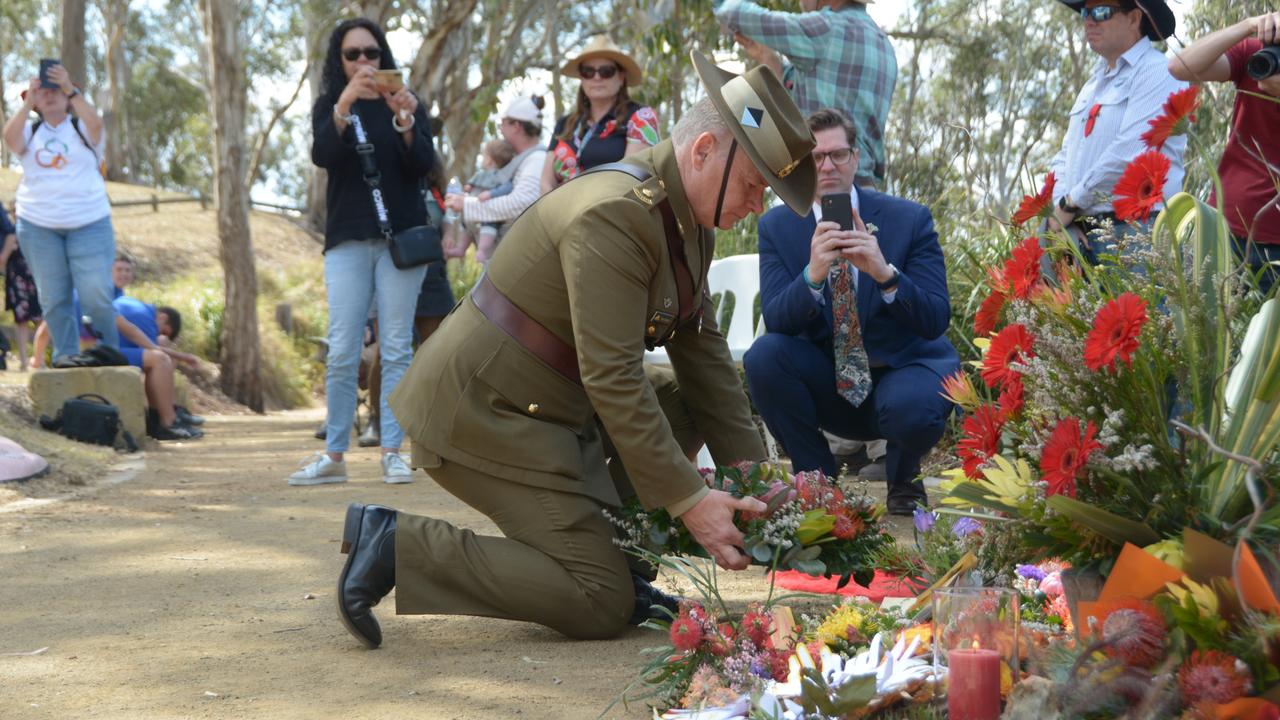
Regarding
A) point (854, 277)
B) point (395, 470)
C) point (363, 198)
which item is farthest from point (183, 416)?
point (854, 277)

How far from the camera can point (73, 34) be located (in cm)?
1866

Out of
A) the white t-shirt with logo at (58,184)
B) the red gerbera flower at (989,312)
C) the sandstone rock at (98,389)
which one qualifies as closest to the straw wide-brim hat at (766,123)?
the red gerbera flower at (989,312)

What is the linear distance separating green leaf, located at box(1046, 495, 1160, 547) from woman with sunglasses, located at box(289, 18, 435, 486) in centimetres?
422

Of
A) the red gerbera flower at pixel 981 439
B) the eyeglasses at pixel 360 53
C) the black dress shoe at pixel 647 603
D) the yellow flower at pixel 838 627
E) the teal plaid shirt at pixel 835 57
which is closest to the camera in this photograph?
the red gerbera flower at pixel 981 439

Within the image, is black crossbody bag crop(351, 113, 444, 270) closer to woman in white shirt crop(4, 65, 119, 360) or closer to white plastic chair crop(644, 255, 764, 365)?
white plastic chair crop(644, 255, 764, 365)

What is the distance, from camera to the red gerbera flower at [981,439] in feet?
8.13

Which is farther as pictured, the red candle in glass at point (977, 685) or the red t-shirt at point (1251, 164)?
the red t-shirt at point (1251, 164)

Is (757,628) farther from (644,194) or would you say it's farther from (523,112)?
(523,112)

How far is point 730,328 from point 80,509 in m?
3.02

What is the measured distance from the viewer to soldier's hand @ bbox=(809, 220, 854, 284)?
4.36m

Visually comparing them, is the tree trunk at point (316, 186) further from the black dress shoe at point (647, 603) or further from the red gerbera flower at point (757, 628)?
the red gerbera flower at point (757, 628)

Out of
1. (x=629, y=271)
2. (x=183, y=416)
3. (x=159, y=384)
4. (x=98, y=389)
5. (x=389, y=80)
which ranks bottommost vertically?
(x=183, y=416)

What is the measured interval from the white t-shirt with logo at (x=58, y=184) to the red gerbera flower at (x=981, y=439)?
6518 mm

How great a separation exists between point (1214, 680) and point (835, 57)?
3983 millimetres
